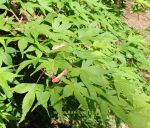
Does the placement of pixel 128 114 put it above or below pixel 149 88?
above

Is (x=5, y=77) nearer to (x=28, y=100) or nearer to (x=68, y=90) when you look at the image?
(x=28, y=100)

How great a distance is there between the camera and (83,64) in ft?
4.79

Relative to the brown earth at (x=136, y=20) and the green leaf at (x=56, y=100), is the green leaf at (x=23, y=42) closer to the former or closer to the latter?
the green leaf at (x=56, y=100)

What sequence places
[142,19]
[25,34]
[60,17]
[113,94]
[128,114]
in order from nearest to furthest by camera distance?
[128,114] < [113,94] < [25,34] < [60,17] < [142,19]

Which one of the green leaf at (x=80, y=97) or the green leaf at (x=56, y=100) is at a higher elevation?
the green leaf at (x=80, y=97)

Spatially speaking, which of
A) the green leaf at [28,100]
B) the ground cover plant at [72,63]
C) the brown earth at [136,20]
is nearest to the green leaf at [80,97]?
the ground cover plant at [72,63]

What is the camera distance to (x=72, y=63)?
5.02ft

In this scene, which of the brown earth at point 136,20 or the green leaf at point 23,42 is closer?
the green leaf at point 23,42

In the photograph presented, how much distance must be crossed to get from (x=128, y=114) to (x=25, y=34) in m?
0.70

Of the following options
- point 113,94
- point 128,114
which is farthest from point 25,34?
point 128,114

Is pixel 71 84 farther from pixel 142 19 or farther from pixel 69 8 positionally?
pixel 142 19

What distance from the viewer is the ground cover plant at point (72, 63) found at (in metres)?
1.33

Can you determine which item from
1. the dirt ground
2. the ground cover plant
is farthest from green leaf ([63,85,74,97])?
the dirt ground

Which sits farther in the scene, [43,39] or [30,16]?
[30,16]
